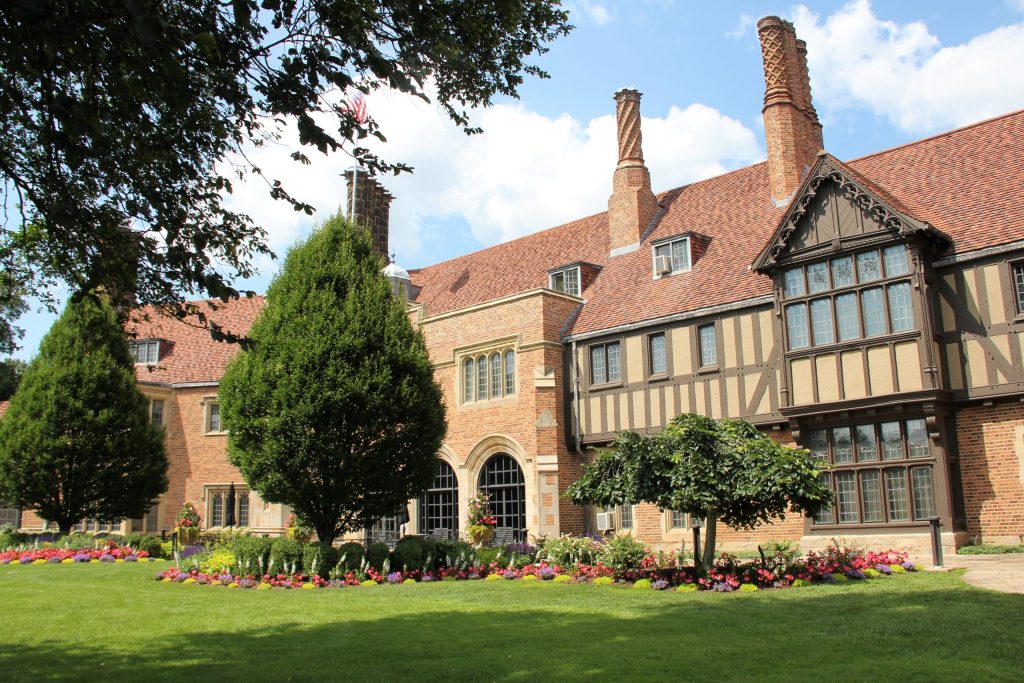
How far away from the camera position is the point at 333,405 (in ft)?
59.2

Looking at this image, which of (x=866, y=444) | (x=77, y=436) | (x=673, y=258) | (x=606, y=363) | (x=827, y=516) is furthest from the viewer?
(x=77, y=436)

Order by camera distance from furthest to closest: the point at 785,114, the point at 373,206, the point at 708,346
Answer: the point at 373,206
the point at 785,114
the point at 708,346

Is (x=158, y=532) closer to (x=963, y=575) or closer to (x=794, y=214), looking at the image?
(x=794, y=214)

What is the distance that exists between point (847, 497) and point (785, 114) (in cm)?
1059

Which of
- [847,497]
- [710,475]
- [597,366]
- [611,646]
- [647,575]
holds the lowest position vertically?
[611,646]

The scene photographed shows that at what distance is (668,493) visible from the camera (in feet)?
47.8

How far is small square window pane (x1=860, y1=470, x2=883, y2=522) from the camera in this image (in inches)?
714

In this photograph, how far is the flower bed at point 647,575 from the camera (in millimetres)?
13930

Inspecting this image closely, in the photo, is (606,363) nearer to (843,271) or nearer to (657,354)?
(657,354)

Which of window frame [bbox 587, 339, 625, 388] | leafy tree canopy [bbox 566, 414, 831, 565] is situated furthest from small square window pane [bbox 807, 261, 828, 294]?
leafy tree canopy [bbox 566, 414, 831, 565]

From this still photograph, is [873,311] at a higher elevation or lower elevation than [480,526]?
higher

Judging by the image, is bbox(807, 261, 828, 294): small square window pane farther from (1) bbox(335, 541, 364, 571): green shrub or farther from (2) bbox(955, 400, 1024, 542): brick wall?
(1) bbox(335, 541, 364, 571): green shrub

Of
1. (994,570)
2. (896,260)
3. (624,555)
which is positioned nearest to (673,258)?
(896,260)

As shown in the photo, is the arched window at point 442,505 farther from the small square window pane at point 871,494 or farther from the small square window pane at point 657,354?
the small square window pane at point 871,494
